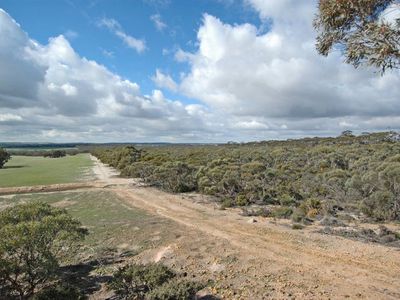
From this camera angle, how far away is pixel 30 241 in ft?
43.0

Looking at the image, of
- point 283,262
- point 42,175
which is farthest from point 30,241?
point 42,175

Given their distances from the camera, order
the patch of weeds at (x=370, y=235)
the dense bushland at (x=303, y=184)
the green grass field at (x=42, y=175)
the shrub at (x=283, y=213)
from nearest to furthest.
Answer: the patch of weeds at (x=370, y=235) → the shrub at (x=283, y=213) → the dense bushland at (x=303, y=184) → the green grass field at (x=42, y=175)

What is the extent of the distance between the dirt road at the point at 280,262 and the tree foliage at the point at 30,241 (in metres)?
4.81

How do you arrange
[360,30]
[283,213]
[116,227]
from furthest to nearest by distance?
1. [283,213]
2. [116,227]
3. [360,30]

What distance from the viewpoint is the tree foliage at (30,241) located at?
42.5ft

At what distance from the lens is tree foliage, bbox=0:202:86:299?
13.0 m

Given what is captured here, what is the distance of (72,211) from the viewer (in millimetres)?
30219

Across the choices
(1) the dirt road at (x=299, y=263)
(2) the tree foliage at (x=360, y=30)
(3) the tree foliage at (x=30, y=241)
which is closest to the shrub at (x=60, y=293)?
(3) the tree foliage at (x=30, y=241)

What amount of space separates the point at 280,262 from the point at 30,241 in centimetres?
952

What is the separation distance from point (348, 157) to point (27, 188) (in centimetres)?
4231

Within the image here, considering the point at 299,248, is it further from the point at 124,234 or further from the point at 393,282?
the point at 124,234

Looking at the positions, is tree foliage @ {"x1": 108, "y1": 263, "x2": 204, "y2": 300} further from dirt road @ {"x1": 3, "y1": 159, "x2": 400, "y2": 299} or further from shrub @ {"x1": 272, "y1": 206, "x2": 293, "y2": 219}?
shrub @ {"x1": 272, "y1": 206, "x2": 293, "y2": 219}

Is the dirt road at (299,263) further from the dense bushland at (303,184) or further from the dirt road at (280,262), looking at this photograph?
the dense bushland at (303,184)

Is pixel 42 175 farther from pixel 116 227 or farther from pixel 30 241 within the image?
pixel 30 241
